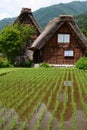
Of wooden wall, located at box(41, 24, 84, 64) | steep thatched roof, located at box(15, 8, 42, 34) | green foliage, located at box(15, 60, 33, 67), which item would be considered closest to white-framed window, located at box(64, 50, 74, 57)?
wooden wall, located at box(41, 24, 84, 64)

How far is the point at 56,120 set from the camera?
11.5 m

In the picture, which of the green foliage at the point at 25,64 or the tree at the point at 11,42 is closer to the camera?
the tree at the point at 11,42

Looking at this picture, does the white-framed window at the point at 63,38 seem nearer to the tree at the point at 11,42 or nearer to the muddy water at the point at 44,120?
the tree at the point at 11,42

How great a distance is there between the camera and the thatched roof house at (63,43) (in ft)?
168

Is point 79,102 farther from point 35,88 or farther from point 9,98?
point 35,88

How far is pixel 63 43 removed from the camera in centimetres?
5219

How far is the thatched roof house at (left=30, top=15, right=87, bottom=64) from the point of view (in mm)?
51219

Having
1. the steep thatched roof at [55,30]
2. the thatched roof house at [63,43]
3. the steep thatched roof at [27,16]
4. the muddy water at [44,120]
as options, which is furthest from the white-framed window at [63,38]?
the muddy water at [44,120]

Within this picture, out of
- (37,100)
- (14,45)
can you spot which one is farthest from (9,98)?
(14,45)

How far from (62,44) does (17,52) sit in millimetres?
6087

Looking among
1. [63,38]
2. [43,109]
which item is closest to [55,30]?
[63,38]

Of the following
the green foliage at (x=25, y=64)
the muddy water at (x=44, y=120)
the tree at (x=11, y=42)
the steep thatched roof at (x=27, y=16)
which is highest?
the steep thatched roof at (x=27, y=16)

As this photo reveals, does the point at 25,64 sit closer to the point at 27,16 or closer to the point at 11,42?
the point at 11,42

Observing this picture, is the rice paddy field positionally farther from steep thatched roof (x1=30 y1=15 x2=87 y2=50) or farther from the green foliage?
the green foliage
